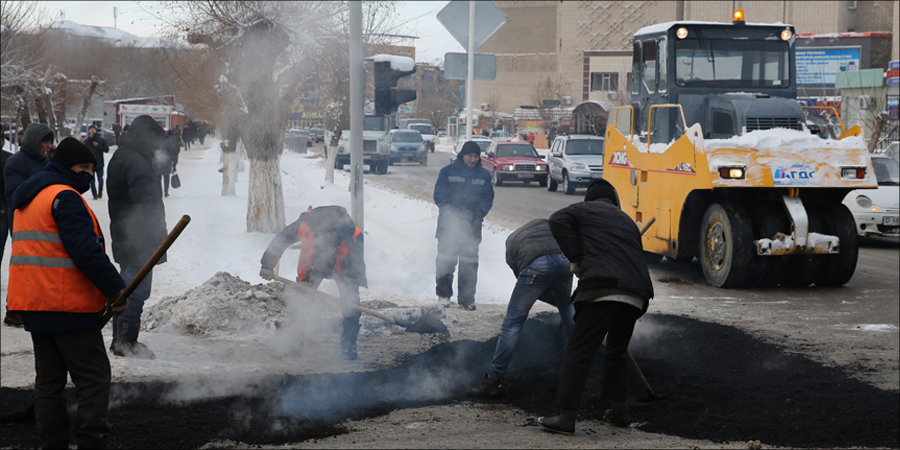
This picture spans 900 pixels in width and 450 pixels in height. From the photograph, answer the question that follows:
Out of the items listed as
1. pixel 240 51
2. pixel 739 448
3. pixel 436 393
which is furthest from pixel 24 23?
pixel 739 448

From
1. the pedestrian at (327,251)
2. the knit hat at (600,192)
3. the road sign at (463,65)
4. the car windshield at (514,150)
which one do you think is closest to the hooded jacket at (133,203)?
the pedestrian at (327,251)

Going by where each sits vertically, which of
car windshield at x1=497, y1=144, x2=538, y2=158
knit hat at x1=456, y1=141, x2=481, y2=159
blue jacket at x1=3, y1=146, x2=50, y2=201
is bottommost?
blue jacket at x1=3, y1=146, x2=50, y2=201

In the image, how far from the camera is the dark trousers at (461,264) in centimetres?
785

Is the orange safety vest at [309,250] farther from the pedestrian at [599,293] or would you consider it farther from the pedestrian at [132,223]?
the pedestrian at [599,293]

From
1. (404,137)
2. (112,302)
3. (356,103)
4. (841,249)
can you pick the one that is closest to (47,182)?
(112,302)

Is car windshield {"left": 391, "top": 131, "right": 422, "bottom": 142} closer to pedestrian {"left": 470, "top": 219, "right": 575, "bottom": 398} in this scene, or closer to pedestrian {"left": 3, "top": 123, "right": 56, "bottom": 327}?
pedestrian {"left": 3, "top": 123, "right": 56, "bottom": 327}

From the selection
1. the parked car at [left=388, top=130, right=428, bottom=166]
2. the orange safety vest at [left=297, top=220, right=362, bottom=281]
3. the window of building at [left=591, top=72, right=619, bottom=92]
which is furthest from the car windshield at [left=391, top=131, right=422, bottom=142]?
the window of building at [left=591, top=72, right=619, bottom=92]

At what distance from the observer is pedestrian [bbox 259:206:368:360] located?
18.0 feet

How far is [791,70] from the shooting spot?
10.5 m

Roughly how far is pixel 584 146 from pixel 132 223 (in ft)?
62.6

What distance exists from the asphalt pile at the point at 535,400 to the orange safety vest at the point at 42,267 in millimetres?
807

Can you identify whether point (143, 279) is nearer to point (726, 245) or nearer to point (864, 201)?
point (726, 245)

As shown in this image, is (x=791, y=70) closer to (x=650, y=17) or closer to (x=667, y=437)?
(x=667, y=437)

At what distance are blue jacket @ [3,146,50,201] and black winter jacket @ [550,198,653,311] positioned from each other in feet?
16.3
